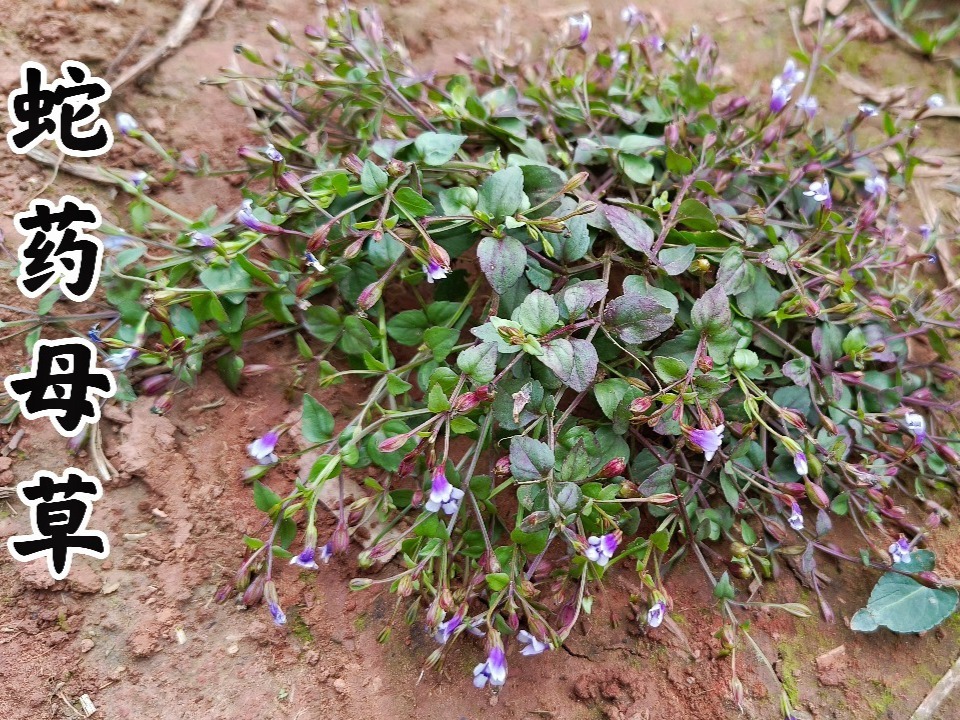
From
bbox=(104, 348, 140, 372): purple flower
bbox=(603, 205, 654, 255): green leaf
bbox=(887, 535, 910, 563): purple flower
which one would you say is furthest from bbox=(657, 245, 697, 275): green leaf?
bbox=(104, 348, 140, 372): purple flower

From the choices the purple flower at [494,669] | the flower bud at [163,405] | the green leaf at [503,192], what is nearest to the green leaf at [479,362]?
the green leaf at [503,192]

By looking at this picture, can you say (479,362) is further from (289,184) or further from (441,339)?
(289,184)

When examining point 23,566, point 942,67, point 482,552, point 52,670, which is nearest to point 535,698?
point 482,552

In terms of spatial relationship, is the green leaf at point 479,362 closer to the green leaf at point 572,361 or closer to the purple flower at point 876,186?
the green leaf at point 572,361

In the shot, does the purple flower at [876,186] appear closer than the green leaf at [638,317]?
No

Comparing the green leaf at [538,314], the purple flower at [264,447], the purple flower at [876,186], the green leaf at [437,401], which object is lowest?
the purple flower at [264,447]

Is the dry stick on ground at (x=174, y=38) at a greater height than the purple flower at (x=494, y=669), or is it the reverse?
the dry stick on ground at (x=174, y=38)

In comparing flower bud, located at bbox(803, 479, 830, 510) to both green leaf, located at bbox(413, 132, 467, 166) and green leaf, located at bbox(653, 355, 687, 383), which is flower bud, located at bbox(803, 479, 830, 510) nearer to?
green leaf, located at bbox(653, 355, 687, 383)
